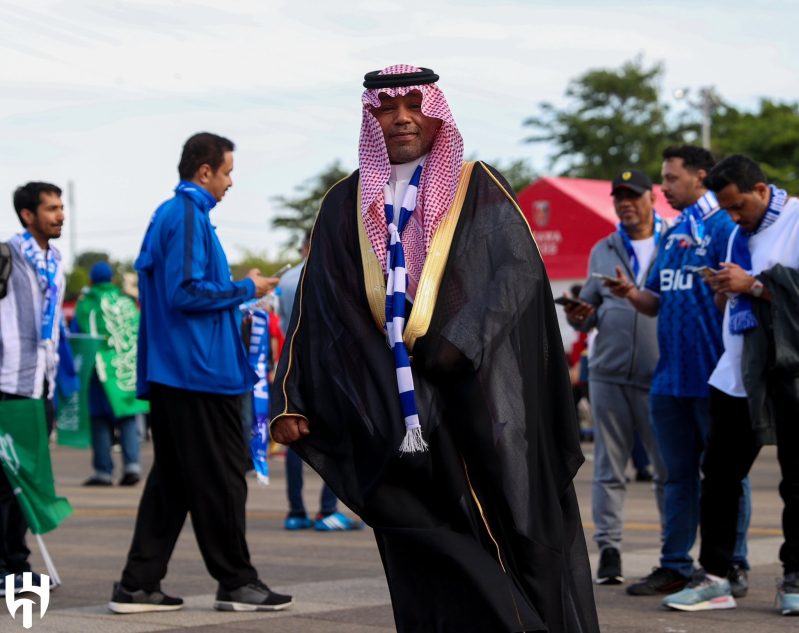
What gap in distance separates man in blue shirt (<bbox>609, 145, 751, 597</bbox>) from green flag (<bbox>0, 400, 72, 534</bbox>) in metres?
3.07

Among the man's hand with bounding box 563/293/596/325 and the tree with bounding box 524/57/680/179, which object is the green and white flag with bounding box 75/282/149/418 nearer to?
the man's hand with bounding box 563/293/596/325

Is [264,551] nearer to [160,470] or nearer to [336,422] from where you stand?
[160,470]

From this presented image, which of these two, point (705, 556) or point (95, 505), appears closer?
point (705, 556)

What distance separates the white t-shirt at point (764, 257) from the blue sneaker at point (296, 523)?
4.72 meters

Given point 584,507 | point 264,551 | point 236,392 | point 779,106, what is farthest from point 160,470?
point 779,106

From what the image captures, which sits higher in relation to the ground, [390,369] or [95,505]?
[390,369]

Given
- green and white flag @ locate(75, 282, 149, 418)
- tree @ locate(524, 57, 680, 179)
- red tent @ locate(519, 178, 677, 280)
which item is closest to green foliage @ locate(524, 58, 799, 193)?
tree @ locate(524, 57, 680, 179)

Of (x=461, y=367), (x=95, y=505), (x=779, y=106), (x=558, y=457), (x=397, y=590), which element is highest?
(x=779, y=106)

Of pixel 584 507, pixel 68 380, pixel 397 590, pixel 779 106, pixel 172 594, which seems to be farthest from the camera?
pixel 779 106

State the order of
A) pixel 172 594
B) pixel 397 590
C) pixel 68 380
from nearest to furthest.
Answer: pixel 397 590 < pixel 172 594 < pixel 68 380

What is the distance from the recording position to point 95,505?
44.2 feet

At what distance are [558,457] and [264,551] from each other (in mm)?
5079

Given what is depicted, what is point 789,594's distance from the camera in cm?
696

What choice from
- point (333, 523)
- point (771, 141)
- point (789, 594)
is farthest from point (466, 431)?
point (771, 141)
